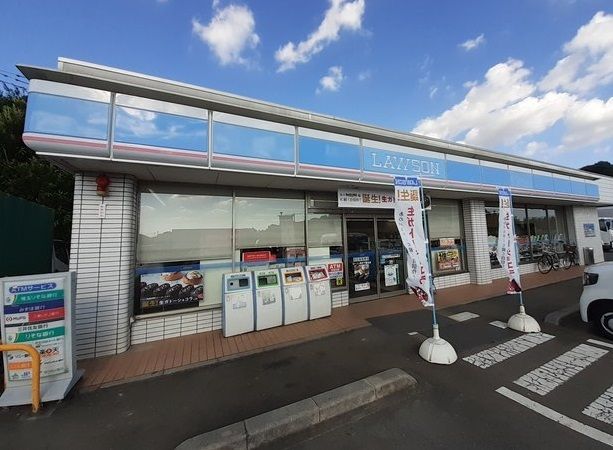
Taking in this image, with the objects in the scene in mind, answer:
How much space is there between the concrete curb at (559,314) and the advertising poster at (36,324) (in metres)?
8.65

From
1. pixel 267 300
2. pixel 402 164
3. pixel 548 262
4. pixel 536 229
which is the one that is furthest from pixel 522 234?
pixel 267 300

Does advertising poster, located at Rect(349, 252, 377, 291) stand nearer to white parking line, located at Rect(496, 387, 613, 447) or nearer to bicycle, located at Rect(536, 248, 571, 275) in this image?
white parking line, located at Rect(496, 387, 613, 447)

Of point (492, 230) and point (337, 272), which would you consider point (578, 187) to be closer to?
point (492, 230)

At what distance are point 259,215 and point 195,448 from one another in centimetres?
469

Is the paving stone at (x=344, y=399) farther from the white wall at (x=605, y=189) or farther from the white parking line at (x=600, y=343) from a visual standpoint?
the white wall at (x=605, y=189)

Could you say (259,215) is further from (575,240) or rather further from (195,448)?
(575,240)

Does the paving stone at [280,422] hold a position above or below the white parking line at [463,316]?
below

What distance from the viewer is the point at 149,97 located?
4.58 m

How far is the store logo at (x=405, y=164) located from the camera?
6.63 metres

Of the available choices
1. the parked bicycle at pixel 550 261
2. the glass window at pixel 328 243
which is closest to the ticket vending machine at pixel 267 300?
the glass window at pixel 328 243

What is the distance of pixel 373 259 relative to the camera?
8070 mm

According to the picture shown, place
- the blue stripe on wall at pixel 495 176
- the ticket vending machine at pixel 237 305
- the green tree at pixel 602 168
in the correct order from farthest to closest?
the green tree at pixel 602 168 < the blue stripe on wall at pixel 495 176 < the ticket vending machine at pixel 237 305

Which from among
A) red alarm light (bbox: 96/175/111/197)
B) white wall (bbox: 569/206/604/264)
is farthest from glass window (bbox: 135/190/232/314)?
white wall (bbox: 569/206/604/264)

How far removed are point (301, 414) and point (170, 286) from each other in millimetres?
3924
